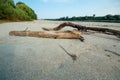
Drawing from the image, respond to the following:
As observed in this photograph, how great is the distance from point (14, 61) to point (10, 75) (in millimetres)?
646

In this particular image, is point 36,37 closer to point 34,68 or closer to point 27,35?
point 27,35

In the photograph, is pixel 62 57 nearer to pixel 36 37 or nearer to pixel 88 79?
pixel 88 79

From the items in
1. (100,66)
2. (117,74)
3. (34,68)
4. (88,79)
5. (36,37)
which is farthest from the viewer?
(36,37)

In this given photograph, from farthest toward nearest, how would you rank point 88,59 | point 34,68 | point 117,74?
point 88,59, point 34,68, point 117,74

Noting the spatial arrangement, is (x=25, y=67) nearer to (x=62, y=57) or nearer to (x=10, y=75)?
(x=10, y=75)

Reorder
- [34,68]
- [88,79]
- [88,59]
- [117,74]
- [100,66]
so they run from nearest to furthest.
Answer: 1. [88,79]
2. [117,74]
3. [34,68]
4. [100,66]
5. [88,59]

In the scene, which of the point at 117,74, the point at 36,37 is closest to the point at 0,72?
the point at 117,74

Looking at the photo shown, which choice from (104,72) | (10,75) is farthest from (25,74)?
(104,72)

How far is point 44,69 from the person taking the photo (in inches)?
98.3

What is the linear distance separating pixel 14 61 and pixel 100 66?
1.67 meters

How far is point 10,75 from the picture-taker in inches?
87.4

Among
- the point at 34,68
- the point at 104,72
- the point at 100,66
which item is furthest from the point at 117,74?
the point at 34,68

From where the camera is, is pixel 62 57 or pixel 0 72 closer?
pixel 0 72

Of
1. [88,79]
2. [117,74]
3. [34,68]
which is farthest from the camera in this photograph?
[34,68]
